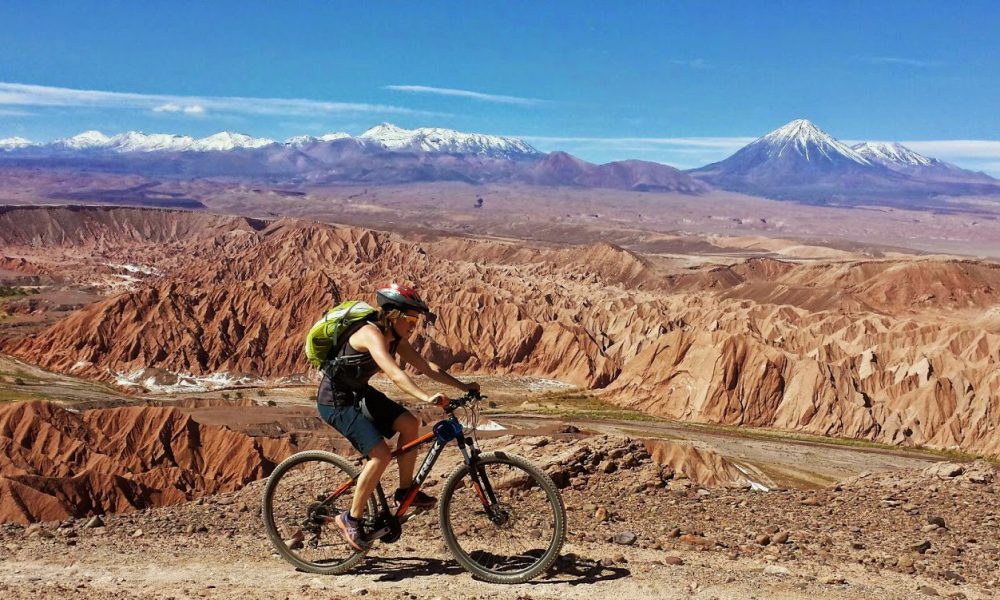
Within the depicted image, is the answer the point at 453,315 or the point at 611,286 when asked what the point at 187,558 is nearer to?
the point at 453,315

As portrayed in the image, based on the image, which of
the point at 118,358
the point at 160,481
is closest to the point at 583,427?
the point at 160,481

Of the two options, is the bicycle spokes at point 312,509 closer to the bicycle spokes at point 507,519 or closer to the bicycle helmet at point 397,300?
the bicycle spokes at point 507,519

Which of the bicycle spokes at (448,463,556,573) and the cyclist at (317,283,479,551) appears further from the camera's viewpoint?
the bicycle spokes at (448,463,556,573)

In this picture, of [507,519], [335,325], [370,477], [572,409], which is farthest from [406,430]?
[572,409]

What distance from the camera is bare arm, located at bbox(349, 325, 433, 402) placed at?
291 inches

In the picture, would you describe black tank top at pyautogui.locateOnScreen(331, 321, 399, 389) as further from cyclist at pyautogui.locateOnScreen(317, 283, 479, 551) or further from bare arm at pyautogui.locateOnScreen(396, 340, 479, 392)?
bare arm at pyautogui.locateOnScreen(396, 340, 479, 392)

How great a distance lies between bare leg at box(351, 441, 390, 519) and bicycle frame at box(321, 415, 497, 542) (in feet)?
0.38

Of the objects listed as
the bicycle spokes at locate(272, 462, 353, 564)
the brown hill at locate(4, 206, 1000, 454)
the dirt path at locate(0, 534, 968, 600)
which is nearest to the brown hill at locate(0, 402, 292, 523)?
the dirt path at locate(0, 534, 968, 600)

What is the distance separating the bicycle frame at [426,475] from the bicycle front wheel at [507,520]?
0.04 feet

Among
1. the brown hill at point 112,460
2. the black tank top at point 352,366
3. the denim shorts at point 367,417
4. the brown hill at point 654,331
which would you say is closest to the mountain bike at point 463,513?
the denim shorts at point 367,417

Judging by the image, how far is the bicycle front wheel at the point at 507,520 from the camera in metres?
7.89

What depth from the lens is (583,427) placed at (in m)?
45.4

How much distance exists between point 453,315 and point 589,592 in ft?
240

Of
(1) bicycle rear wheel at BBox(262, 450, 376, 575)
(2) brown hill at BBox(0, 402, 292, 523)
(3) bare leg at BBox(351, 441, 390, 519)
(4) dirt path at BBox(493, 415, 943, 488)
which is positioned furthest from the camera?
(4) dirt path at BBox(493, 415, 943, 488)
